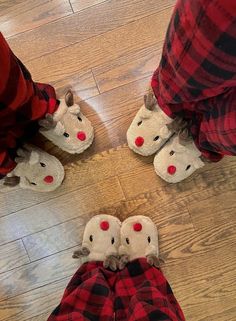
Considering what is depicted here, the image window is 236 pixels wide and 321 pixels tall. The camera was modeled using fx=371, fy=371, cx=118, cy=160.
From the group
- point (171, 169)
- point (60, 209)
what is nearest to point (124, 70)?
point (171, 169)

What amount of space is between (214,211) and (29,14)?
711 mm

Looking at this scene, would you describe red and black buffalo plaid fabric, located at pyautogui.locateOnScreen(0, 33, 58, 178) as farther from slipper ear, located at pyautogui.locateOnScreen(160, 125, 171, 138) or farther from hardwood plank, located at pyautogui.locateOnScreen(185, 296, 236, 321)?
hardwood plank, located at pyautogui.locateOnScreen(185, 296, 236, 321)

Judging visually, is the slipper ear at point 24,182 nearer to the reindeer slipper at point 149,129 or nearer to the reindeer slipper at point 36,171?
the reindeer slipper at point 36,171

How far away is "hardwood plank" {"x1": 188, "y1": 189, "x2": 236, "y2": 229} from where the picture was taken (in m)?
0.95

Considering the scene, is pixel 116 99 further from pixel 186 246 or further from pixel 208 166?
pixel 186 246

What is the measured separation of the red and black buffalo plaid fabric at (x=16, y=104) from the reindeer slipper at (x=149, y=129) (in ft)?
0.67

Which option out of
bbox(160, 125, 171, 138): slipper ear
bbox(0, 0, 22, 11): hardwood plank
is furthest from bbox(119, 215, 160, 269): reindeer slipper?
bbox(0, 0, 22, 11): hardwood plank

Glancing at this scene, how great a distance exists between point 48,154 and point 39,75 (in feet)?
0.72

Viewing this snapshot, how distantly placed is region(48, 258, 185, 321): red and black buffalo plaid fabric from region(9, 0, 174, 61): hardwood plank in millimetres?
576

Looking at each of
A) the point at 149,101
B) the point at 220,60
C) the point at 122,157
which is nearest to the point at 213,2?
the point at 220,60

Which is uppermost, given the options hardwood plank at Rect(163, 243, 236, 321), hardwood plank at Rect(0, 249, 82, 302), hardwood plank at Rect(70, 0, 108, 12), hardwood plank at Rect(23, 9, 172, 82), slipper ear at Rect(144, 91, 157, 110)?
hardwood plank at Rect(70, 0, 108, 12)

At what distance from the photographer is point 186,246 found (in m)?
0.95

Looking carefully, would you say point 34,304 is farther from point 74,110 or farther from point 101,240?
point 74,110

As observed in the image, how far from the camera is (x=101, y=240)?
0.92 m
